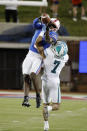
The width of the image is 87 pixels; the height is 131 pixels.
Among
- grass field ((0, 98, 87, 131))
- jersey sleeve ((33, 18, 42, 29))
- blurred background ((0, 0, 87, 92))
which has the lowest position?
blurred background ((0, 0, 87, 92))

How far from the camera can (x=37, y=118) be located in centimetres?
1235

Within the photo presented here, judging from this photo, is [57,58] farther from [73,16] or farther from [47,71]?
[73,16]

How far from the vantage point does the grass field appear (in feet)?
35.9

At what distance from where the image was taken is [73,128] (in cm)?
1094

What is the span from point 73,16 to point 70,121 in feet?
42.4

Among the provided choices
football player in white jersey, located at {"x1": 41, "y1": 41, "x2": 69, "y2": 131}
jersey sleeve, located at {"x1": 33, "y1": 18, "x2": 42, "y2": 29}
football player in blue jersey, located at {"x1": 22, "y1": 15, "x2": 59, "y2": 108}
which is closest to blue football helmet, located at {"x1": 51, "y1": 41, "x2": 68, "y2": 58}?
football player in white jersey, located at {"x1": 41, "y1": 41, "x2": 69, "y2": 131}

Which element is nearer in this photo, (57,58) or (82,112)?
(57,58)

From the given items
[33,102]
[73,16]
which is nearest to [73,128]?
[33,102]

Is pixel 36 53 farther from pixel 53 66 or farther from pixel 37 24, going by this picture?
pixel 53 66

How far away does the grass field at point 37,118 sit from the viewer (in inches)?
431

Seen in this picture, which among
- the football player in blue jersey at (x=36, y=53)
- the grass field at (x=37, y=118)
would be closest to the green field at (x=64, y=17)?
the grass field at (x=37, y=118)

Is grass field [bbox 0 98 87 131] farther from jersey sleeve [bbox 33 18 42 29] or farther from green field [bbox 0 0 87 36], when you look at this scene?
green field [bbox 0 0 87 36]

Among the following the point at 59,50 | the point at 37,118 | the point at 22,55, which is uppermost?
the point at 59,50

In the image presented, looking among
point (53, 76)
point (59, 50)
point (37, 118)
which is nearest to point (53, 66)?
point (53, 76)
